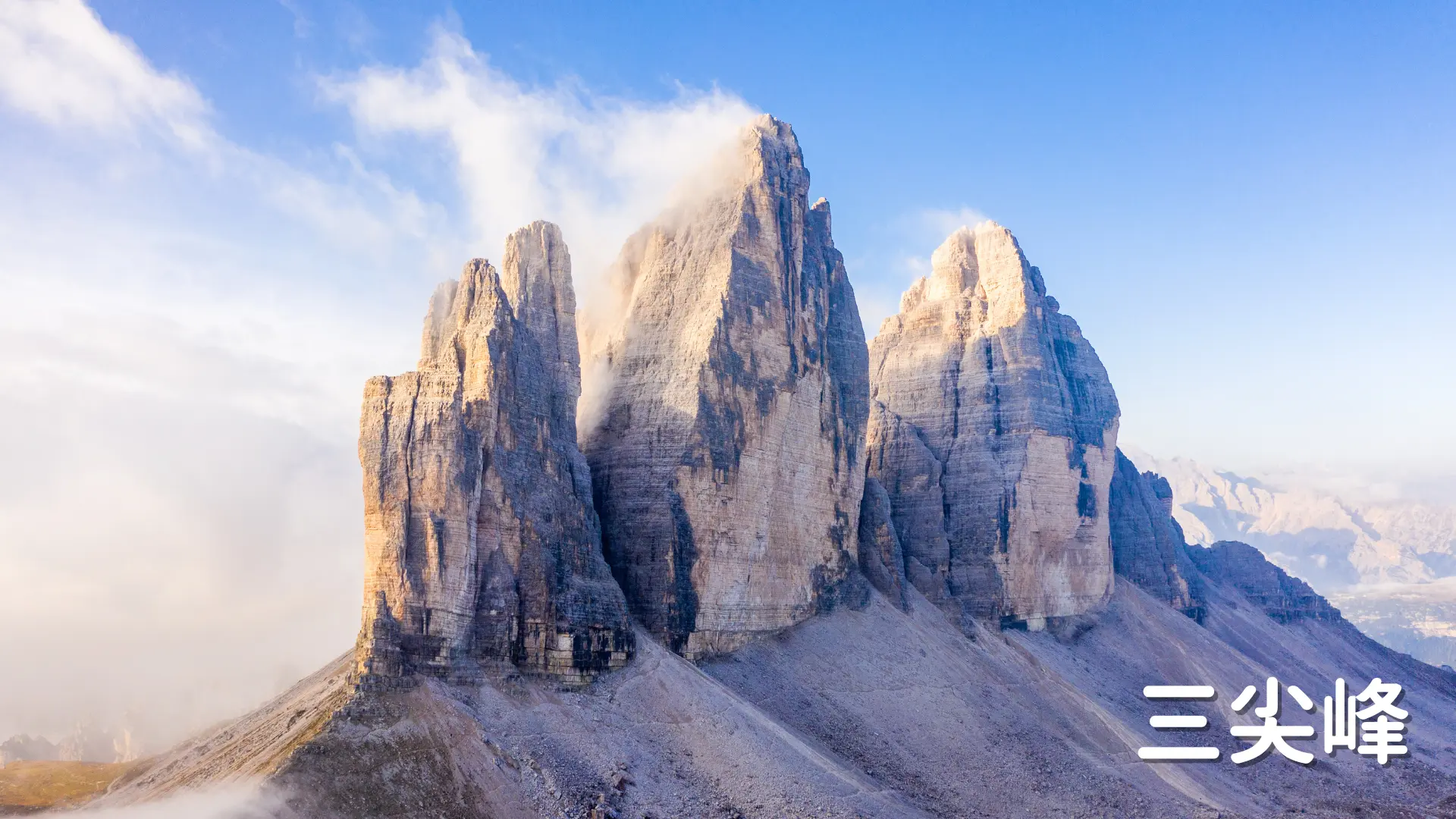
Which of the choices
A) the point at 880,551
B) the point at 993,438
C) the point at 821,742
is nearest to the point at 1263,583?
the point at 993,438

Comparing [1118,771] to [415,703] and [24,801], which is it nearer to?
[415,703]

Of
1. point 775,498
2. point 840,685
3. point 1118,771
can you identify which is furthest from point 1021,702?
point 775,498

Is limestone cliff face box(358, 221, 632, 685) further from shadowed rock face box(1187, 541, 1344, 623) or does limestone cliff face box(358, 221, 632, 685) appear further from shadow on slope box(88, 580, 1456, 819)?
shadowed rock face box(1187, 541, 1344, 623)

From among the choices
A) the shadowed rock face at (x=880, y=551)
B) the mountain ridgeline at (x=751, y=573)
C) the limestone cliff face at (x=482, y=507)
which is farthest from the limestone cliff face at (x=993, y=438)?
the limestone cliff face at (x=482, y=507)

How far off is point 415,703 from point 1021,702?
115 ft

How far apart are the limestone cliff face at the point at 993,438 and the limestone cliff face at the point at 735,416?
53.4 feet

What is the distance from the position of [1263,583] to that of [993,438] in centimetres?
5228

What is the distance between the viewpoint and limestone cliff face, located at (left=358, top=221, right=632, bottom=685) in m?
48.3

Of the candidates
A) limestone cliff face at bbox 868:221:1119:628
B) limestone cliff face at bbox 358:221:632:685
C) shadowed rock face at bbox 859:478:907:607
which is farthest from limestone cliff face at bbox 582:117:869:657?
limestone cliff face at bbox 868:221:1119:628

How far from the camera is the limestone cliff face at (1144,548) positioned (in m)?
108

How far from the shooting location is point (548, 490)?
54469 millimetres

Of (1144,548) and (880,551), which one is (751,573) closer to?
(880,551)

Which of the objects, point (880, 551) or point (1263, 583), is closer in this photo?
point (880, 551)

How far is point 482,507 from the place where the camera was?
168ft
